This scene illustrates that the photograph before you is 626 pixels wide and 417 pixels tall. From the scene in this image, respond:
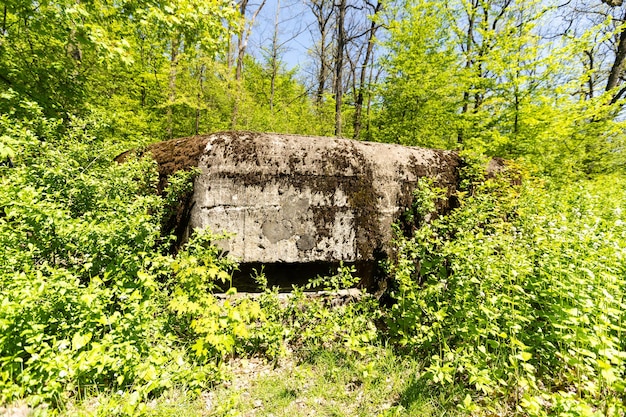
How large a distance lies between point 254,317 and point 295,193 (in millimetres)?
1498

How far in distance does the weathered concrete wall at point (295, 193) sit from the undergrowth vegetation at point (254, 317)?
34cm

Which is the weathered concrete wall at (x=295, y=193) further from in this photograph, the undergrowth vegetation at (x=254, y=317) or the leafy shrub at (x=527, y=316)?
the leafy shrub at (x=527, y=316)

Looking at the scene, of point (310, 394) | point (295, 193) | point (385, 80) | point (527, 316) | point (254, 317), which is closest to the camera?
point (527, 316)

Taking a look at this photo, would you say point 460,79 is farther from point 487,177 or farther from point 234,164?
point 234,164

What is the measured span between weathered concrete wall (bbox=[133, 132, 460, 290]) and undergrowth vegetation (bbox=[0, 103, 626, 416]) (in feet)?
1.10

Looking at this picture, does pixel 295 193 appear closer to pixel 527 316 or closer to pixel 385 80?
pixel 527 316

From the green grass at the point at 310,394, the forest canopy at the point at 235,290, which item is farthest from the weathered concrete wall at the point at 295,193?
the green grass at the point at 310,394

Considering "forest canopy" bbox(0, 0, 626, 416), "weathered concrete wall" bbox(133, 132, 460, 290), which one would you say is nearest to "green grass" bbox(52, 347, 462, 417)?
"forest canopy" bbox(0, 0, 626, 416)

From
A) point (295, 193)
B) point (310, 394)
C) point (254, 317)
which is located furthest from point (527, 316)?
point (295, 193)

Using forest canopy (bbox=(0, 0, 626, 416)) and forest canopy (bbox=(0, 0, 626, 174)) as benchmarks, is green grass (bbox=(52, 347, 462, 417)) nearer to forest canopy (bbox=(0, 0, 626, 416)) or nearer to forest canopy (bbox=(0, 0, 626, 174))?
forest canopy (bbox=(0, 0, 626, 416))

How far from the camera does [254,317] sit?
98.6 inches

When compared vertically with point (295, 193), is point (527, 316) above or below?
below

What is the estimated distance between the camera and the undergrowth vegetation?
1832mm

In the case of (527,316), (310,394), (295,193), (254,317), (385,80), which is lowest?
(310,394)
